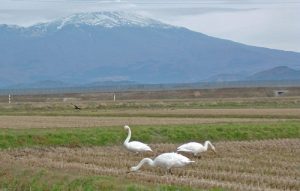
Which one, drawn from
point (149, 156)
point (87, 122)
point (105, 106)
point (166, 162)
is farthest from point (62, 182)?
point (105, 106)

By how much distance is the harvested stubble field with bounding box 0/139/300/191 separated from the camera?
16359 mm

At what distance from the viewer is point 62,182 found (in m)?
16.6

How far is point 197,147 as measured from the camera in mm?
22750

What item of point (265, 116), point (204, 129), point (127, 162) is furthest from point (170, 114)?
point (127, 162)

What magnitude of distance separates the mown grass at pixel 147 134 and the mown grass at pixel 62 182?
8753 mm

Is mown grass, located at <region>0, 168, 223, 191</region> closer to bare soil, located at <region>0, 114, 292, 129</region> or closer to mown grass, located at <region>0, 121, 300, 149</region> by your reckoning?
mown grass, located at <region>0, 121, 300, 149</region>

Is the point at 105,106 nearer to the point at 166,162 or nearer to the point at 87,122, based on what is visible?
the point at 87,122

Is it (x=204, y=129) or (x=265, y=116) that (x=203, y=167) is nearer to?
(x=204, y=129)

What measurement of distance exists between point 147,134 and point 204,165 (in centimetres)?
1029

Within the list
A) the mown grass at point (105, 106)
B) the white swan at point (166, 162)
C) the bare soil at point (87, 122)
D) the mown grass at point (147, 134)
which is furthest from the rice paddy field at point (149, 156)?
the mown grass at point (105, 106)

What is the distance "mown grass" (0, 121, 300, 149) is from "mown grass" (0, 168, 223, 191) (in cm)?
875

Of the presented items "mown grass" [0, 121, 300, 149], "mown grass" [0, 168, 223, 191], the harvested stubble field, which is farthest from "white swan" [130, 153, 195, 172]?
"mown grass" [0, 121, 300, 149]

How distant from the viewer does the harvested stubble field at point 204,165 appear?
1636 cm

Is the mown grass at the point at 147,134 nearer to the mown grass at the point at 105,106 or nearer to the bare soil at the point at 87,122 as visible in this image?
the bare soil at the point at 87,122
